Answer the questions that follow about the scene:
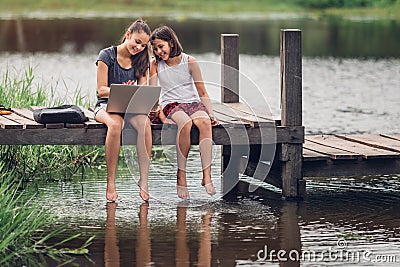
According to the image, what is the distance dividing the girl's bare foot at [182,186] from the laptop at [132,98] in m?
0.60

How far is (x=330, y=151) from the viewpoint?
9383 mm

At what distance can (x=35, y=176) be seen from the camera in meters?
10.1

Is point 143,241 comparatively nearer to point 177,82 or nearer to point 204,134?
point 204,134

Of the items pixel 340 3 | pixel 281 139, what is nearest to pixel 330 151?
pixel 281 139

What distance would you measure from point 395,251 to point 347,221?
0.94 m

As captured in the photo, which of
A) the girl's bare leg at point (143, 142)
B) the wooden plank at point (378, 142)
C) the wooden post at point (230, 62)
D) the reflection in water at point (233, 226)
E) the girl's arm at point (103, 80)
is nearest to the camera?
the reflection in water at point (233, 226)

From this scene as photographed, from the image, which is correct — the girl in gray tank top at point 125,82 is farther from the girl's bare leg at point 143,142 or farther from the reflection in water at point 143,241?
the reflection in water at point 143,241

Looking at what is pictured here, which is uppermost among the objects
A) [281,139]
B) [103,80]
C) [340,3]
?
[103,80]

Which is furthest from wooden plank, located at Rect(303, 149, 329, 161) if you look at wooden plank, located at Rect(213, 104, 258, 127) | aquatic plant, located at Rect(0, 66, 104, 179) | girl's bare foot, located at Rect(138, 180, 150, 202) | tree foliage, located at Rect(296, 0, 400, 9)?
tree foliage, located at Rect(296, 0, 400, 9)

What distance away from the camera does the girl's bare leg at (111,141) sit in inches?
346

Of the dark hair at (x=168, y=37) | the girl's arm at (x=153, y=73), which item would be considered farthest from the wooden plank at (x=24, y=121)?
the dark hair at (x=168, y=37)

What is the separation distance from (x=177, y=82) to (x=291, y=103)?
2.90 ft

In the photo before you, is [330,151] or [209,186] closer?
[209,186]

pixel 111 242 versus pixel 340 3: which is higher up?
pixel 111 242
